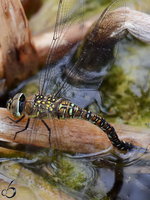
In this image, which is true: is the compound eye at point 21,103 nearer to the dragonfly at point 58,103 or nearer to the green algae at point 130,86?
the dragonfly at point 58,103

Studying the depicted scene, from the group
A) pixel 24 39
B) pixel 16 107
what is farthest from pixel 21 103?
pixel 24 39

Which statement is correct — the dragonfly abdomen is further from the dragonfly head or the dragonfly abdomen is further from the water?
the dragonfly head

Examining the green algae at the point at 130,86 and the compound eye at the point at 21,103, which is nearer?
the compound eye at the point at 21,103

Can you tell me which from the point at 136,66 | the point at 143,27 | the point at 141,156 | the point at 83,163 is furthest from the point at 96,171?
the point at 143,27

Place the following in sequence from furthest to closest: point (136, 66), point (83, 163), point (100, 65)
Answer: point (136, 66), point (100, 65), point (83, 163)

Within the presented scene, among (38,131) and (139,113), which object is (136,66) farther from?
(38,131)

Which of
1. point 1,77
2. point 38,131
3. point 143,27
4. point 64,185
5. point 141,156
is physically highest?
point 143,27

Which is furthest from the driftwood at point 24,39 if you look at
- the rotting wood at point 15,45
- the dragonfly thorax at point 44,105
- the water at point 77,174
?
the water at point 77,174
